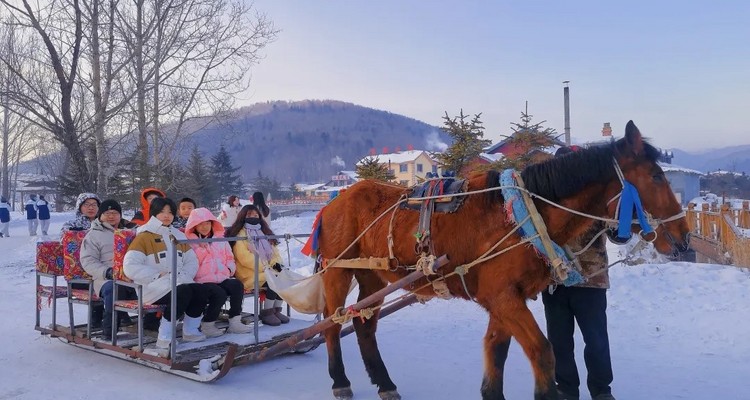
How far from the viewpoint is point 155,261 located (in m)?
5.42

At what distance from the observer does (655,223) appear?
11.4ft

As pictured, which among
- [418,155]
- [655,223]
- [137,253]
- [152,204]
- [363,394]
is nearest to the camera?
[655,223]

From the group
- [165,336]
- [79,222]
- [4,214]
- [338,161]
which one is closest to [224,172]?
[4,214]

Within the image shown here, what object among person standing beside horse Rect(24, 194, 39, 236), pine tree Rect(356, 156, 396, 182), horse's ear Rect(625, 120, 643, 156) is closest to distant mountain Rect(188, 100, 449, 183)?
person standing beside horse Rect(24, 194, 39, 236)

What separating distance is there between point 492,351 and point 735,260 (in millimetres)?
7975

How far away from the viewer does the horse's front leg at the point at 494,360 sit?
3855 mm

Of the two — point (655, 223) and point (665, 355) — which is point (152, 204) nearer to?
point (655, 223)

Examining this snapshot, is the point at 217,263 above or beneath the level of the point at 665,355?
above

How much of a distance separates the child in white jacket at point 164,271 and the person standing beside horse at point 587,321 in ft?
10.8

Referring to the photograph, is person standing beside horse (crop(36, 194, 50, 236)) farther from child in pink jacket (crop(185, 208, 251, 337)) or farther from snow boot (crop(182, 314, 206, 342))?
snow boot (crop(182, 314, 206, 342))

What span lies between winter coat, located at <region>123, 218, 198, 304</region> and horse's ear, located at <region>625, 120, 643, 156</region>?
150 inches

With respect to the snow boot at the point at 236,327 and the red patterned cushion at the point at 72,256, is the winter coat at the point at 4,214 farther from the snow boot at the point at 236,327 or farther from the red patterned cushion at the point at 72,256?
the snow boot at the point at 236,327

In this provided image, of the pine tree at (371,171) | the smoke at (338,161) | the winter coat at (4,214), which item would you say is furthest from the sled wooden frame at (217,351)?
the smoke at (338,161)

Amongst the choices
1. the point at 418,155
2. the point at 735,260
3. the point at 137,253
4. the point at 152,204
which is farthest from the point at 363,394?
the point at 418,155
